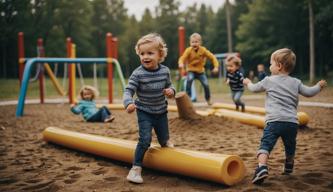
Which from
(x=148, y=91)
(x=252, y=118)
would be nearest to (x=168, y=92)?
(x=148, y=91)

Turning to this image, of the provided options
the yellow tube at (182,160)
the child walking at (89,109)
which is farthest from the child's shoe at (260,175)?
the child walking at (89,109)

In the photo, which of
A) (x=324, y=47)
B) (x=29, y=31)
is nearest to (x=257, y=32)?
(x=324, y=47)

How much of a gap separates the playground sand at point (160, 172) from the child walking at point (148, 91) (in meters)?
0.39

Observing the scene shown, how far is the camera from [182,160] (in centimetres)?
327

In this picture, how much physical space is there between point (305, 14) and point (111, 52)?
89.1 feet

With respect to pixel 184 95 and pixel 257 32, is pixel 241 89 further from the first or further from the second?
pixel 257 32

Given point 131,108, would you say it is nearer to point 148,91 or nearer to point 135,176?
point 148,91

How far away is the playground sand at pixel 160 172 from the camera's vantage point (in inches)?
124

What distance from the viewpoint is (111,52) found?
11.9 meters

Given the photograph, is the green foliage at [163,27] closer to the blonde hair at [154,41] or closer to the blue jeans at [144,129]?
the blonde hair at [154,41]

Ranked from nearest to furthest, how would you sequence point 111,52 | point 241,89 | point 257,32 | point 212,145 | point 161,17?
point 212,145 → point 241,89 → point 111,52 → point 257,32 → point 161,17

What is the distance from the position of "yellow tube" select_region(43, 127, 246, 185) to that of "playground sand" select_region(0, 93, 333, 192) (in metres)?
0.10

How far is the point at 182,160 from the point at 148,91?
2.50 ft

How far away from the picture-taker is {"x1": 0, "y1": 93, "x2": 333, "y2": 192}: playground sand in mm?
3145
